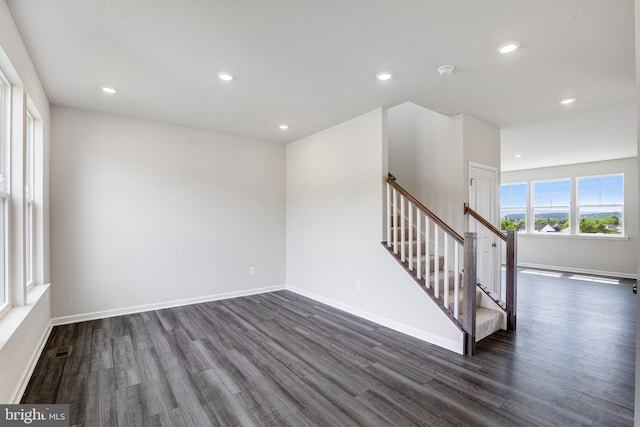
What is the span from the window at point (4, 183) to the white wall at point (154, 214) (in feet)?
5.16

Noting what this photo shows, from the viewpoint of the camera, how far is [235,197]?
496 centimetres

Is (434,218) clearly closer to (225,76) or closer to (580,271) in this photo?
(225,76)

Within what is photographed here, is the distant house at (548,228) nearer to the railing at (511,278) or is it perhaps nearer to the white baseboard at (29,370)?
the railing at (511,278)

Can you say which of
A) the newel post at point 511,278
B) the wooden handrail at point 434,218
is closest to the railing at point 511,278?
the newel post at point 511,278

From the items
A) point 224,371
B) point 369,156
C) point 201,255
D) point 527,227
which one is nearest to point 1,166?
point 224,371

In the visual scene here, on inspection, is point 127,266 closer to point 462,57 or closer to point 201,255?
point 201,255

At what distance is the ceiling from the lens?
1975 millimetres

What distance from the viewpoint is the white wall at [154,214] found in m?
3.71

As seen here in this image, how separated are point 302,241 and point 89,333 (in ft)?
9.94

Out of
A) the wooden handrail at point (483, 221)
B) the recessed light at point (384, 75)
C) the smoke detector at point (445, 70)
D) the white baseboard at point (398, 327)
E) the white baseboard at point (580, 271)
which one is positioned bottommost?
the white baseboard at point (580, 271)

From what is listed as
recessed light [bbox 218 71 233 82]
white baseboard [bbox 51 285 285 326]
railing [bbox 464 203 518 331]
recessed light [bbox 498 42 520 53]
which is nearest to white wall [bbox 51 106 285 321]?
white baseboard [bbox 51 285 285 326]

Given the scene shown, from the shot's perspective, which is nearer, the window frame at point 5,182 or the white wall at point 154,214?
the window frame at point 5,182

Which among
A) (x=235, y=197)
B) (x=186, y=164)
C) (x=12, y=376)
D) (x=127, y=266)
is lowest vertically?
(x=12, y=376)

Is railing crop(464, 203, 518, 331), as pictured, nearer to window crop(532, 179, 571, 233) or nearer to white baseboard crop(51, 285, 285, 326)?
white baseboard crop(51, 285, 285, 326)
